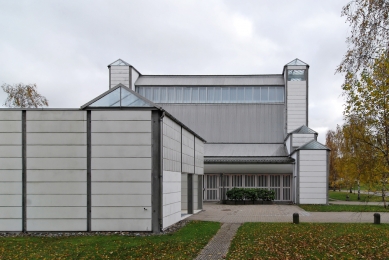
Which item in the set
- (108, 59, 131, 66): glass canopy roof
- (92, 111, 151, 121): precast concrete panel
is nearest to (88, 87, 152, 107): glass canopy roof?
(92, 111, 151, 121): precast concrete panel

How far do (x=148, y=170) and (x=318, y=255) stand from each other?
684cm

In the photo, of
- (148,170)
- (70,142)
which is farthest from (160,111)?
(70,142)

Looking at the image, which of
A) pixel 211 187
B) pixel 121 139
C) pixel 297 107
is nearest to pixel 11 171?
pixel 121 139

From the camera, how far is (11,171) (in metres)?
16.3

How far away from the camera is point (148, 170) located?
15.9m

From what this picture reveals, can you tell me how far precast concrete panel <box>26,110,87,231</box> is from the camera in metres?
16.0

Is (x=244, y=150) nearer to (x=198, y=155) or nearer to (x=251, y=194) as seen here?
(x=251, y=194)

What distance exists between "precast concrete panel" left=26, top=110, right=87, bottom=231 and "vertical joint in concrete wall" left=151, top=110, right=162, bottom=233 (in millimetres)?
2491

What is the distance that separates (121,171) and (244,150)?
22472 mm

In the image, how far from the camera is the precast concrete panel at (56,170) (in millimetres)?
16000

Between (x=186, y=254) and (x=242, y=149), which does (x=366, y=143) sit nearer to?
(x=186, y=254)

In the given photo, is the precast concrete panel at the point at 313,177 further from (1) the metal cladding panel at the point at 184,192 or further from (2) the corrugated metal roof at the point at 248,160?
(1) the metal cladding panel at the point at 184,192

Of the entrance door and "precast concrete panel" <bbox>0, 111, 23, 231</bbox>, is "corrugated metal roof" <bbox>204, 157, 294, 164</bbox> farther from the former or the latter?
"precast concrete panel" <bbox>0, 111, 23, 231</bbox>

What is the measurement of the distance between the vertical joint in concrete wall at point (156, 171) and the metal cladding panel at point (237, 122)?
22455 mm
